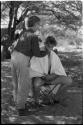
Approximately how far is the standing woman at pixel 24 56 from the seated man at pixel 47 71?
0.31m

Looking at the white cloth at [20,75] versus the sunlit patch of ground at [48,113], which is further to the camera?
the white cloth at [20,75]

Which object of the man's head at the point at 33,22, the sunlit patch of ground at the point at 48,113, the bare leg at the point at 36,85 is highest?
the man's head at the point at 33,22

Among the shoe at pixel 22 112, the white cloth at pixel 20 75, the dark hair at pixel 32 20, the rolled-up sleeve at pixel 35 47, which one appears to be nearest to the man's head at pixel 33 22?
the dark hair at pixel 32 20

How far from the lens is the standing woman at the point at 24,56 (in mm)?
4527

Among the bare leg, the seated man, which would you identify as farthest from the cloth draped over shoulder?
the bare leg

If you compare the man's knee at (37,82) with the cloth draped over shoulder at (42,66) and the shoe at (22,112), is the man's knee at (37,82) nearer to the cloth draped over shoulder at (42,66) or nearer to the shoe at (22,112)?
the cloth draped over shoulder at (42,66)

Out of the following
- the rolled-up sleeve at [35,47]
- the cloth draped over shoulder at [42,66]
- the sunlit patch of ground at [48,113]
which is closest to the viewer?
the sunlit patch of ground at [48,113]

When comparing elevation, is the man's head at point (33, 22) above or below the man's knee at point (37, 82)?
above

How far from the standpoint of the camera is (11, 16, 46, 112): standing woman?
14.9 feet

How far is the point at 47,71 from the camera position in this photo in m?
5.12

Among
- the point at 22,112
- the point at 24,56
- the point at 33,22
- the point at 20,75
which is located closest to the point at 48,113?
the point at 22,112

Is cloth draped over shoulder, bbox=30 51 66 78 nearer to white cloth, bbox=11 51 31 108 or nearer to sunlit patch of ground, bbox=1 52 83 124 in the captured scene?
white cloth, bbox=11 51 31 108

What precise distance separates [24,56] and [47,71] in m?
0.72

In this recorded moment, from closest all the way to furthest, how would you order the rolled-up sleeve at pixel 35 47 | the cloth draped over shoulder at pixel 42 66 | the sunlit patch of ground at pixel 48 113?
the sunlit patch of ground at pixel 48 113 < the rolled-up sleeve at pixel 35 47 < the cloth draped over shoulder at pixel 42 66
